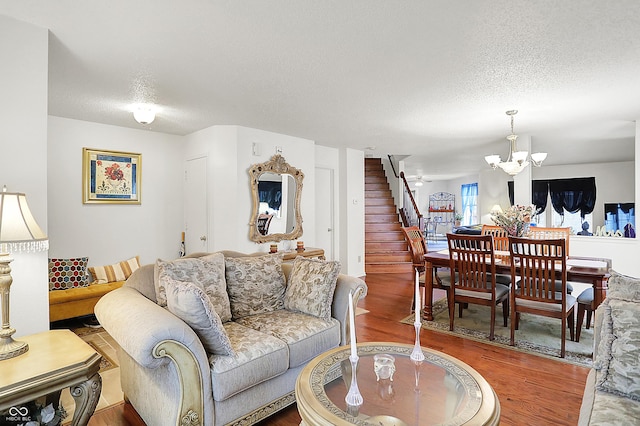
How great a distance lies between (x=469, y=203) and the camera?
42.3 feet

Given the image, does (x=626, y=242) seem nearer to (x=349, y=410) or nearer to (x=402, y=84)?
(x=402, y=84)

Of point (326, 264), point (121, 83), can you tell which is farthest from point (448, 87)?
point (121, 83)

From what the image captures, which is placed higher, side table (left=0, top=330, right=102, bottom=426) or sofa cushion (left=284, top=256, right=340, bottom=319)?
sofa cushion (left=284, top=256, right=340, bottom=319)

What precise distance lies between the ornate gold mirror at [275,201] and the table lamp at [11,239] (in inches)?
116

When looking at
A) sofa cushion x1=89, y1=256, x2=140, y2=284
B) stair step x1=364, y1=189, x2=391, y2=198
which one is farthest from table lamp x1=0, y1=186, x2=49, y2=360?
stair step x1=364, y1=189, x2=391, y2=198

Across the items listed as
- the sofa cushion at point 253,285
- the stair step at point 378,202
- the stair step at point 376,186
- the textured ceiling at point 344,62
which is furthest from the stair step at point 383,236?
the sofa cushion at point 253,285

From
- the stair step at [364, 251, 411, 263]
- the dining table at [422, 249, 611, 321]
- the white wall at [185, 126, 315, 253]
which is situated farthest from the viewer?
the stair step at [364, 251, 411, 263]

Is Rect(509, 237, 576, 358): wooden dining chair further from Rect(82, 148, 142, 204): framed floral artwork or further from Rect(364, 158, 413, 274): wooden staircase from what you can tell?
Rect(82, 148, 142, 204): framed floral artwork

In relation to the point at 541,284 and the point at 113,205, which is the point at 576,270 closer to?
the point at 541,284

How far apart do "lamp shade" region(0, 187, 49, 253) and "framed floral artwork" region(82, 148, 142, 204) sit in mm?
2881

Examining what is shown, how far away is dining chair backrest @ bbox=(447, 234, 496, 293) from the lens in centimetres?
334

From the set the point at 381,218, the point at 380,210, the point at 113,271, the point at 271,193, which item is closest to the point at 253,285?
the point at 271,193

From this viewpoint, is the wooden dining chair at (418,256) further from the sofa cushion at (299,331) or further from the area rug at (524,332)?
the sofa cushion at (299,331)

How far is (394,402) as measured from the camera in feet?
4.99
